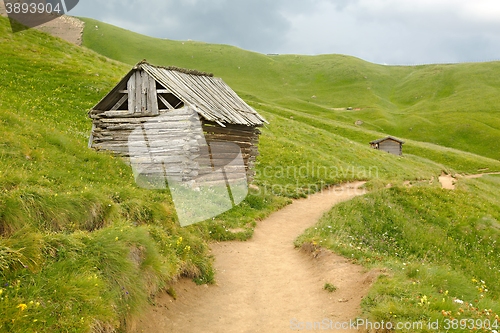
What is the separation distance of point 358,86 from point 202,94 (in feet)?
305

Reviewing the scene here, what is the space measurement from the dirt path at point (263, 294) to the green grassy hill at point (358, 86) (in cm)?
6682

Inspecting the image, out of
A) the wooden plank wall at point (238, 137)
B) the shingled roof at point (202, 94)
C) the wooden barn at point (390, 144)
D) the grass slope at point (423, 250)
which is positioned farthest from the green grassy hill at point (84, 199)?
the wooden barn at point (390, 144)


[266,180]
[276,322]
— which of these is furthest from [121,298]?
[266,180]

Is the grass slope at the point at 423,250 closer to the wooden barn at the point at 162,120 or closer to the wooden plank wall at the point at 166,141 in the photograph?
the wooden plank wall at the point at 166,141

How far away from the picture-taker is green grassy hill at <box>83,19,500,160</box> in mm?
76125

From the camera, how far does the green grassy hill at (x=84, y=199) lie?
548cm

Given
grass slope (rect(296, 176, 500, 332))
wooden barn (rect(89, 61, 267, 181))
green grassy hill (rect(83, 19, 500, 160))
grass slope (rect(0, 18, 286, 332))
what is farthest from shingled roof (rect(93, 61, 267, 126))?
green grassy hill (rect(83, 19, 500, 160))

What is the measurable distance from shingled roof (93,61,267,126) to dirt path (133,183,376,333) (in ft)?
24.8

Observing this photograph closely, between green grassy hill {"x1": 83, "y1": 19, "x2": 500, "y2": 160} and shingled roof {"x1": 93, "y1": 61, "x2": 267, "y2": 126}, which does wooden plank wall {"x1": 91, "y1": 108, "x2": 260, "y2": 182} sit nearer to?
shingled roof {"x1": 93, "y1": 61, "x2": 267, "y2": 126}

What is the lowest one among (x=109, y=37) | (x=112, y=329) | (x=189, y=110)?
(x=112, y=329)

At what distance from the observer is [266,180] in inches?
915

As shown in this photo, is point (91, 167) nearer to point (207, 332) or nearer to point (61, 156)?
point (61, 156)

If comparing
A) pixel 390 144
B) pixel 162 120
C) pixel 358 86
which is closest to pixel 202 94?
pixel 162 120

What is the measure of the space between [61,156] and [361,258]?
1083 cm
